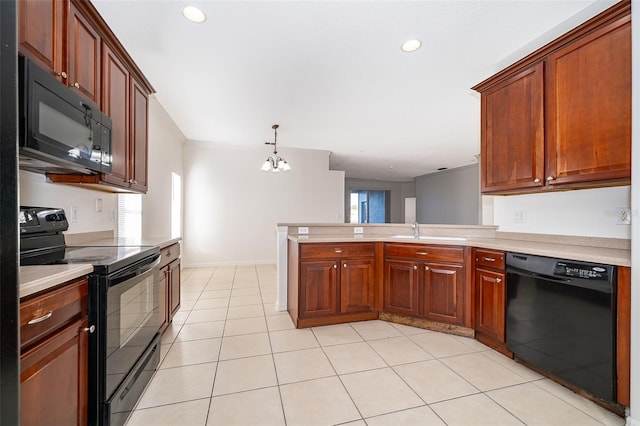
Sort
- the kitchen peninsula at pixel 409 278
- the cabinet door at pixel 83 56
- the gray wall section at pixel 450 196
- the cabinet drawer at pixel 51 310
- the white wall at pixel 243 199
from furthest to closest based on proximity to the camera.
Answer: the gray wall section at pixel 450 196 → the white wall at pixel 243 199 → the kitchen peninsula at pixel 409 278 → the cabinet door at pixel 83 56 → the cabinet drawer at pixel 51 310

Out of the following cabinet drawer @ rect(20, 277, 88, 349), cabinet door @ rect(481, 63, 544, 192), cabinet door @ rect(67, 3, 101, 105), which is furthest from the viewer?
cabinet door @ rect(481, 63, 544, 192)

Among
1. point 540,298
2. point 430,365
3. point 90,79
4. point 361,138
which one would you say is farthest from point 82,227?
point 361,138

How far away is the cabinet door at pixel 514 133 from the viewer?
2.12m

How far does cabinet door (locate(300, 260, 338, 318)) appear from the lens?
8.86ft

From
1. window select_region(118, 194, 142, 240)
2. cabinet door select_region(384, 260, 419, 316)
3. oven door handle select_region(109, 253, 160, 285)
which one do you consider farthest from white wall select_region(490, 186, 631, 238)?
window select_region(118, 194, 142, 240)

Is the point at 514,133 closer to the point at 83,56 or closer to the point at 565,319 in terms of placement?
the point at 565,319

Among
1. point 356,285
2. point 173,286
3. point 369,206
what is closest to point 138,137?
point 173,286

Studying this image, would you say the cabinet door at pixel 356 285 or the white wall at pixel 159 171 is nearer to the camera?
the cabinet door at pixel 356 285

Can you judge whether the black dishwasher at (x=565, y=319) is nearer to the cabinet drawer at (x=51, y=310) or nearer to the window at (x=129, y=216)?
the cabinet drawer at (x=51, y=310)

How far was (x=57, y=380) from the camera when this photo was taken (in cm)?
103

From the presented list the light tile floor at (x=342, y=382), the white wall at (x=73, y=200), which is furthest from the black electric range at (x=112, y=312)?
the light tile floor at (x=342, y=382)

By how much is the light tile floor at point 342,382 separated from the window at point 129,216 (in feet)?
3.88

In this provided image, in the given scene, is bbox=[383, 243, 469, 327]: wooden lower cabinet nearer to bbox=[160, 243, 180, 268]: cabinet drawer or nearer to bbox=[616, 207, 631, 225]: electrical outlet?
bbox=[616, 207, 631, 225]: electrical outlet

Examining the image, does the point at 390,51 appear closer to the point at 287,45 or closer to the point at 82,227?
the point at 287,45
